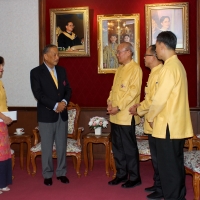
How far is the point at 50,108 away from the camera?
4.71m

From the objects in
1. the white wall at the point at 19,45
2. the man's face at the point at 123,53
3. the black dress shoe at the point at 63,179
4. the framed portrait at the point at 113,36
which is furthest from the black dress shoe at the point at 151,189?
the white wall at the point at 19,45

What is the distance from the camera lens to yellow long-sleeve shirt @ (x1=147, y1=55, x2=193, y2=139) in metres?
3.44

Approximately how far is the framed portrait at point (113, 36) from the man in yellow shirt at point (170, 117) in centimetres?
245

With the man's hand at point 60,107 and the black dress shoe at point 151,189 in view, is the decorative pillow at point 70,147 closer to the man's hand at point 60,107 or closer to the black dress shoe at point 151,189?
the man's hand at point 60,107

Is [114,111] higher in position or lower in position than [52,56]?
lower

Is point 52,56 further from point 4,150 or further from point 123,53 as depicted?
point 4,150

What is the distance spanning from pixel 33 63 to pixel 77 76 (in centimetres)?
80

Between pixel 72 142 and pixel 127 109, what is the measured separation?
Result: 115cm

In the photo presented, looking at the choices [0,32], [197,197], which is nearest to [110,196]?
[197,197]

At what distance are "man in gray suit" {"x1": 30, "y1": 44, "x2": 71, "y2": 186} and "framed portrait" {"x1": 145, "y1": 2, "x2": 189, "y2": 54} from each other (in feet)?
6.06

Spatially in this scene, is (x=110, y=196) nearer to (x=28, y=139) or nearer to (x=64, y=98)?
(x=64, y=98)

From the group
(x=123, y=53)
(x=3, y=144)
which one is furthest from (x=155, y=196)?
(x=3, y=144)

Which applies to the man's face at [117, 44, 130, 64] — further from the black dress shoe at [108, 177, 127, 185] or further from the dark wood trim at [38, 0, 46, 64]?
the dark wood trim at [38, 0, 46, 64]

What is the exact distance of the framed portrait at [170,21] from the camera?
5.84 meters
